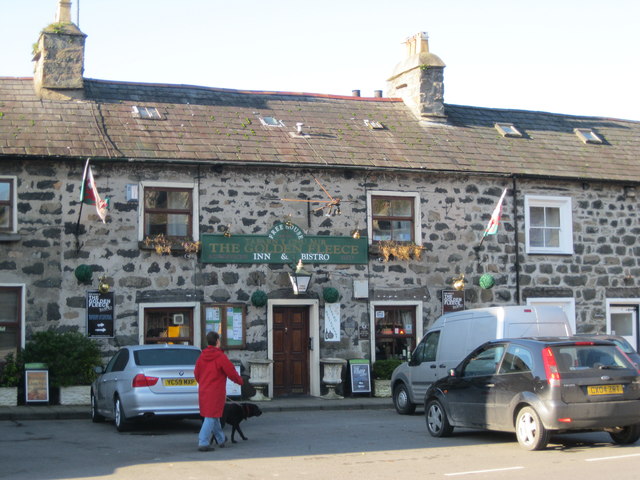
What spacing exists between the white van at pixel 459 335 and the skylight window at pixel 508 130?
8.49 meters

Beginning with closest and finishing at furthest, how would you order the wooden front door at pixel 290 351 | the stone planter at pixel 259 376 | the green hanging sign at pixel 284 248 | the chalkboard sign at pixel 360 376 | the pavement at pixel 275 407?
the pavement at pixel 275 407 → the stone planter at pixel 259 376 → the green hanging sign at pixel 284 248 → the chalkboard sign at pixel 360 376 → the wooden front door at pixel 290 351

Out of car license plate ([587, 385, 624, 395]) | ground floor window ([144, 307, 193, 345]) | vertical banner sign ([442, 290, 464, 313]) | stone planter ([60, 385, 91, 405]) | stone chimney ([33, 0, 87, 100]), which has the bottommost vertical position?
stone planter ([60, 385, 91, 405])

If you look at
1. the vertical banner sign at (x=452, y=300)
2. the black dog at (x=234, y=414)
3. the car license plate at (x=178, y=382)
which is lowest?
the black dog at (x=234, y=414)

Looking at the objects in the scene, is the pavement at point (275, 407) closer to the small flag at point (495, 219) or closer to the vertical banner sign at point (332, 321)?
the vertical banner sign at point (332, 321)

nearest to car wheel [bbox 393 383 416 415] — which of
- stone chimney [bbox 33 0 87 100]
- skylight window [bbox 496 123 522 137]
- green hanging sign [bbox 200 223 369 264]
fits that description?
green hanging sign [bbox 200 223 369 264]

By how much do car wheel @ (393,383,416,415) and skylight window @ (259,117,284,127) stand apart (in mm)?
7745

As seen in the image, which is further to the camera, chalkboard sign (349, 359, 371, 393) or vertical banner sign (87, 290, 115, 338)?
chalkboard sign (349, 359, 371, 393)

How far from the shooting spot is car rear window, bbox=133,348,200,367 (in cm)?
1498

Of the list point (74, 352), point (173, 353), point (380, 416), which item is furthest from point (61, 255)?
point (380, 416)

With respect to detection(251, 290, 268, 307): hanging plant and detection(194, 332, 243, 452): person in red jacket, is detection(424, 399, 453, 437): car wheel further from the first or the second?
detection(251, 290, 268, 307): hanging plant

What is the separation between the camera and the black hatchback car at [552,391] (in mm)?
11555

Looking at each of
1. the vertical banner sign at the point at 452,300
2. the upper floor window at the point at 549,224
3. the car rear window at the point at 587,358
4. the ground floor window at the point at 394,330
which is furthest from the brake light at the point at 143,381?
the upper floor window at the point at 549,224

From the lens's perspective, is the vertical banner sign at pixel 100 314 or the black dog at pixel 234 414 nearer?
the black dog at pixel 234 414

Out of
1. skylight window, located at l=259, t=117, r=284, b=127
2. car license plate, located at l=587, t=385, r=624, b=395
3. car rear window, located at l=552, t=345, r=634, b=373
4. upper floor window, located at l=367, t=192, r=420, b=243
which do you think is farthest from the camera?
skylight window, located at l=259, t=117, r=284, b=127
